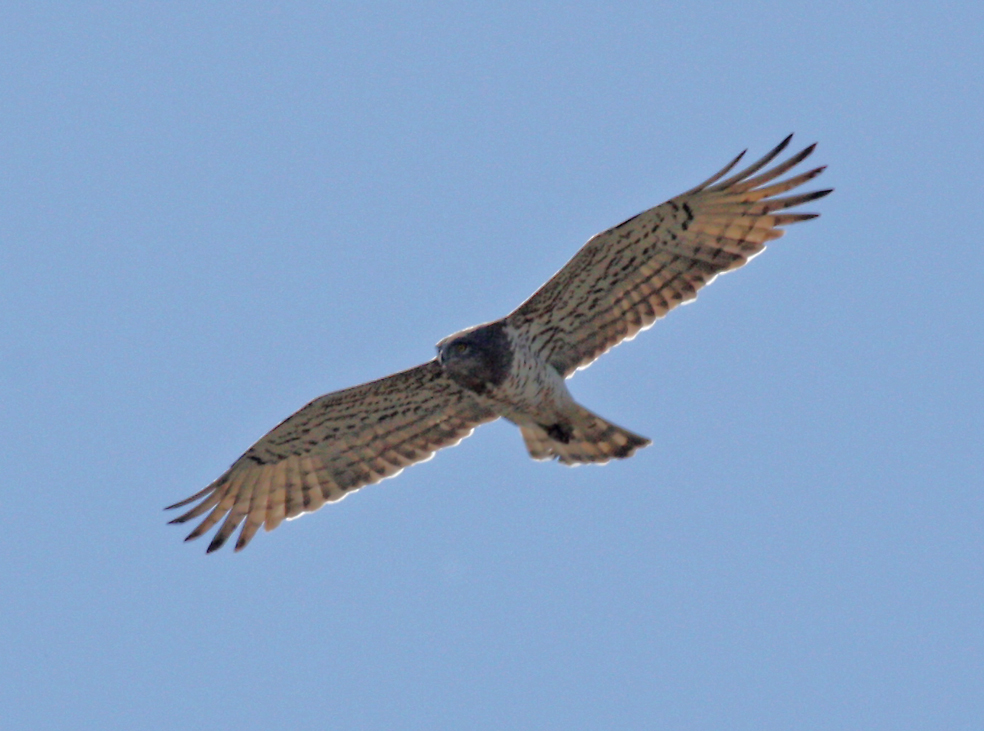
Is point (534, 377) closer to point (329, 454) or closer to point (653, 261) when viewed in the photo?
point (653, 261)

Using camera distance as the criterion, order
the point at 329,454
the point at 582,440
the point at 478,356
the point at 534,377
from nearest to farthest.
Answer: the point at 478,356 < the point at 534,377 < the point at 582,440 < the point at 329,454

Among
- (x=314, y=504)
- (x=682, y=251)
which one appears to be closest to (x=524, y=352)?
(x=682, y=251)

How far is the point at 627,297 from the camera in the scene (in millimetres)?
13242

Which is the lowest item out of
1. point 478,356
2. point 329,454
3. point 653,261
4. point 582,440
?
point 582,440

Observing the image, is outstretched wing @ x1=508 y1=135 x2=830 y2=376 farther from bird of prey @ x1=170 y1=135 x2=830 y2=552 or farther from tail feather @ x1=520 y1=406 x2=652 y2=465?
tail feather @ x1=520 y1=406 x2=652 y2=465

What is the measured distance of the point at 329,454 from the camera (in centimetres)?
1409

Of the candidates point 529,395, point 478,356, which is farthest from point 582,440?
point 478,356

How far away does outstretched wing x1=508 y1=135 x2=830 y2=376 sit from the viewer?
12766 mm

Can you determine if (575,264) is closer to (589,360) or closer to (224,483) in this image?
(589,360)

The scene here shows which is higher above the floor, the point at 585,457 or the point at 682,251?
the point at 682,251

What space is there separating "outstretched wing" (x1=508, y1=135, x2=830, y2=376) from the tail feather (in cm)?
49

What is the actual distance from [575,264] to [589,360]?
96cm

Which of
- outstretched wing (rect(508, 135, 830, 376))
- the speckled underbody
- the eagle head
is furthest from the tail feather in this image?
the eagle head

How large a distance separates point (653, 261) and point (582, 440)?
66.3 inches
